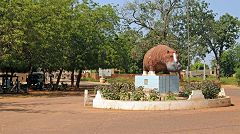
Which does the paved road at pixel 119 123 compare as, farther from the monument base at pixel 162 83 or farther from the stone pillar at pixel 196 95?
the monument base at pixel 162 83

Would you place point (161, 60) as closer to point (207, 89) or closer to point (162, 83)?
point (162, 83)

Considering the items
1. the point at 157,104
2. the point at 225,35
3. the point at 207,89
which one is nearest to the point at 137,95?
the point at 157,104

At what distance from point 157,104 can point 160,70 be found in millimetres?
9984

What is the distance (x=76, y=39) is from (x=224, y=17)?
47.0 meters

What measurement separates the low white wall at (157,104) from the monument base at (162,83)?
6.20m

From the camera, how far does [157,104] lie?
2206 centimetres

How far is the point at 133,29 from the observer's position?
6066cm

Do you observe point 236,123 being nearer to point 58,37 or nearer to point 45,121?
point 45,121

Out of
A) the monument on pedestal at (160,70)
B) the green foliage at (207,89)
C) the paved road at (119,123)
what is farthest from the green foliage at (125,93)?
the monument on pedestal at (160,70)

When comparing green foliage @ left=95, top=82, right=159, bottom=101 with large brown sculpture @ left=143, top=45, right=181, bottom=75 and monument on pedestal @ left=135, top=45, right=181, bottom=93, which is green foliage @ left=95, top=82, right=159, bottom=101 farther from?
large brown sculpture @ left=143, top=45, right=181, bottom=75

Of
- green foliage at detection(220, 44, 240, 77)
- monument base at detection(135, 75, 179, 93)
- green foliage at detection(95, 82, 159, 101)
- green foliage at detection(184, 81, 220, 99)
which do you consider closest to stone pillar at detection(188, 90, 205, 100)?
green foliage at detection(184, 81, 220, 99)

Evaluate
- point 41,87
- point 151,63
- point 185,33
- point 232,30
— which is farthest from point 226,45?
point 151,63

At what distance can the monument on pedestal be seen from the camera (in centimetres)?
3000

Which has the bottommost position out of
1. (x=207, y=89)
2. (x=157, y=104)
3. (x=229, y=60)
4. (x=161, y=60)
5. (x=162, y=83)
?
(x=157, y=104)
